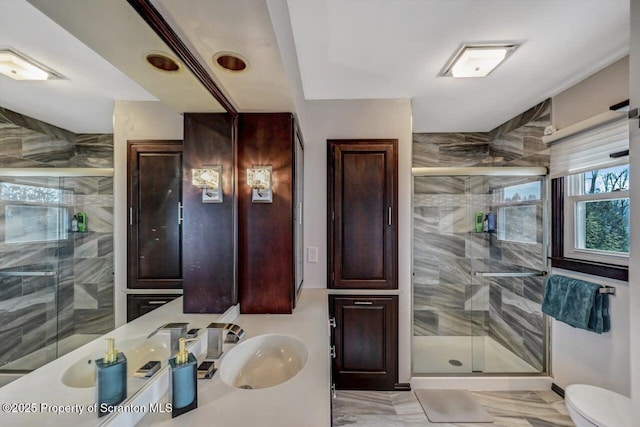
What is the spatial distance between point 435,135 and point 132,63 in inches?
134

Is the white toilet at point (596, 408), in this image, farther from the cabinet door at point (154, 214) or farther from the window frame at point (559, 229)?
the cabinet door at point (154, 214)

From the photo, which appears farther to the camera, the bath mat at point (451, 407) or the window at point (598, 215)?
the bath mat at point (451, 407)

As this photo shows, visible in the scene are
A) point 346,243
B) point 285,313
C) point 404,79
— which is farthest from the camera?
point 346,243

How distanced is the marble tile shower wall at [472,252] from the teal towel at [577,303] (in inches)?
12.8

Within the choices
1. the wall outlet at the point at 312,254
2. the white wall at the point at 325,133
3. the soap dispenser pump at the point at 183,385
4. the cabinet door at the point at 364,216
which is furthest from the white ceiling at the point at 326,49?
the wall outlet at the point at 312,254

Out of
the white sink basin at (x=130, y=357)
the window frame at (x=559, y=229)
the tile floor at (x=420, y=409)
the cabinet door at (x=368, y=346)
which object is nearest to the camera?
the white sink basin at (x=130, y=357)

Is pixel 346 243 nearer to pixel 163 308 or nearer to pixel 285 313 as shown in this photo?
pixel 285 313

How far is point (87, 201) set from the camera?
28.1 inches

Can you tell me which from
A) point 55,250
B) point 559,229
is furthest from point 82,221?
point 559,229

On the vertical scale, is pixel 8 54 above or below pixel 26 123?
above

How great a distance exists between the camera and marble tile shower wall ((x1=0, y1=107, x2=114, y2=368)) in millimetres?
534

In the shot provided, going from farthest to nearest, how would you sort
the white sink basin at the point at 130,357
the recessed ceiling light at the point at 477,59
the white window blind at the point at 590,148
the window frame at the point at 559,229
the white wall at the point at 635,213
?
the window frame at the point at 559,229, the white window blind at the point at 590,148, the recessed ceiling light at the point at 477,59, the white wall at the point at 635,213, the white sink basin at the point at 130,357

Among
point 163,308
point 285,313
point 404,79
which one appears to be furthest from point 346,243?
point 163,308

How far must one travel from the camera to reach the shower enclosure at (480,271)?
265 cm
